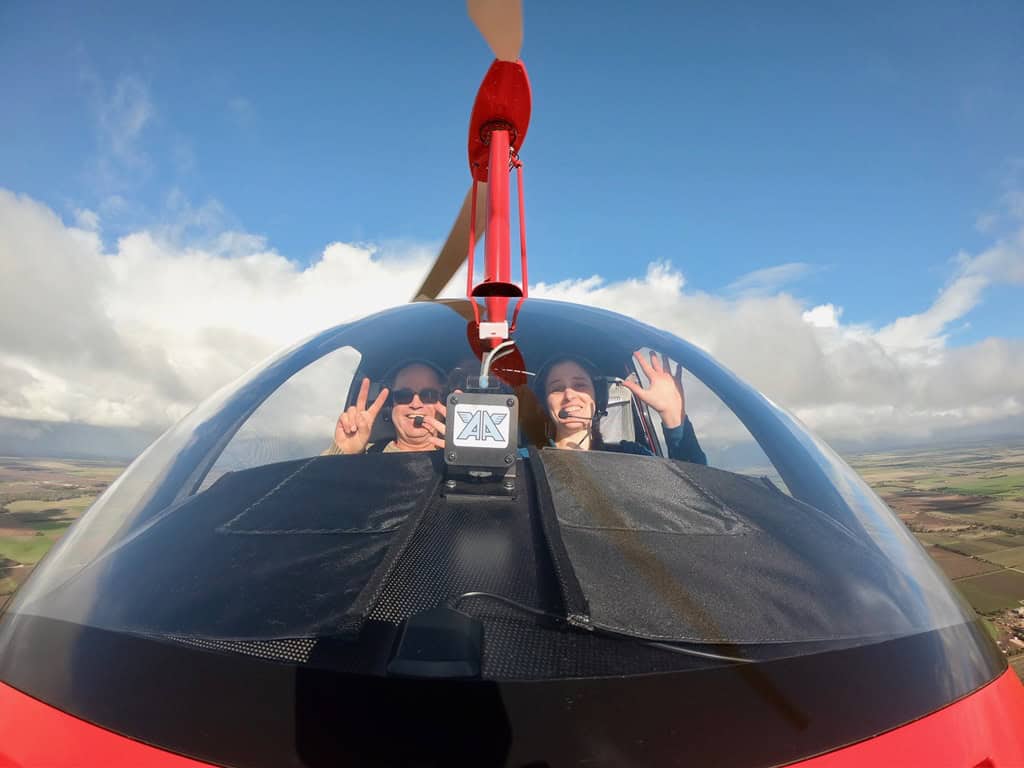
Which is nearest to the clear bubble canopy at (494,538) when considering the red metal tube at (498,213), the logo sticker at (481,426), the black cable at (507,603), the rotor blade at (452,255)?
the black cable at (507,603)

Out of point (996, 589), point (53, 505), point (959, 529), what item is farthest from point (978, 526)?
point (53, 505)

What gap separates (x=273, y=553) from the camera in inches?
46.5

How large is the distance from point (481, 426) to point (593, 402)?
28.9 inches

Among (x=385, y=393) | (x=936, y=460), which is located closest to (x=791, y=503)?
(x=385, y=393)

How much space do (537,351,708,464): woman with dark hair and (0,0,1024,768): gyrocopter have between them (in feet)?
0.08

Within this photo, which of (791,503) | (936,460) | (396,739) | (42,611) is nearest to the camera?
(396,739)

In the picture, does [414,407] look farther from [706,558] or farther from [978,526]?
[978,526]

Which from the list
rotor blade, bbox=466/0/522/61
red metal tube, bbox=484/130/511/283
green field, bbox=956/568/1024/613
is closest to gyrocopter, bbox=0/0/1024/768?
red metal tube, bbox=484/130/511/283

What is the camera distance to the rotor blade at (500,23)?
2.28m

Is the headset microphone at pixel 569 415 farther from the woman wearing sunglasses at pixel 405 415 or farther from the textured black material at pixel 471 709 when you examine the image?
the textured black material at pixel 471 709

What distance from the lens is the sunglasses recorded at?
1.83 m

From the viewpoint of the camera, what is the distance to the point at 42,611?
1.21 metres

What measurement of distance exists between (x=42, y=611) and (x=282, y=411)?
784mm

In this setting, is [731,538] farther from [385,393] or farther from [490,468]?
[385,393]
